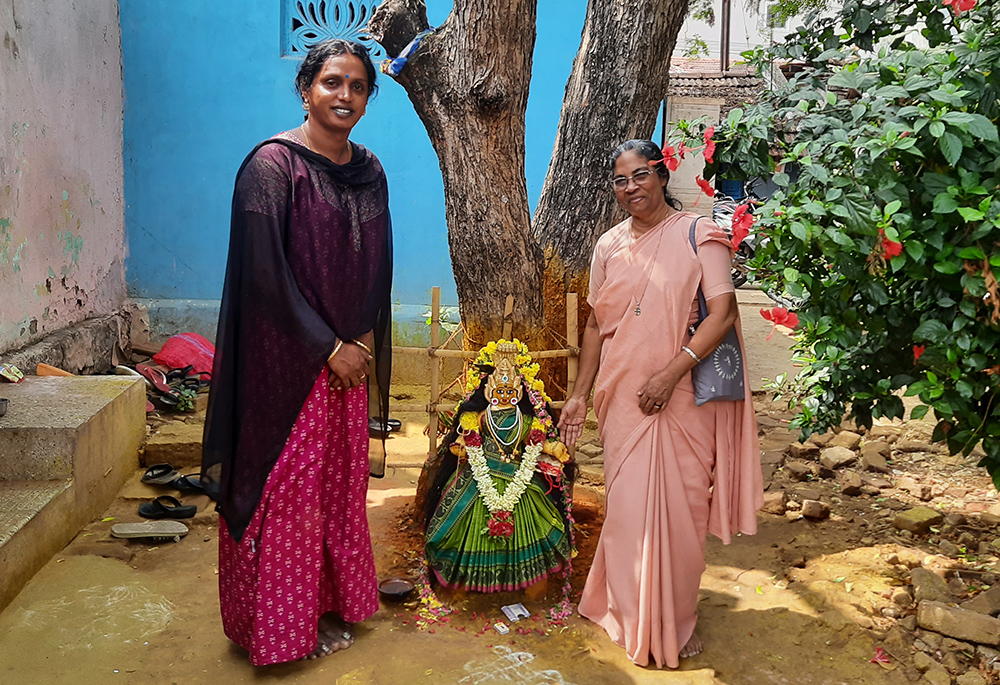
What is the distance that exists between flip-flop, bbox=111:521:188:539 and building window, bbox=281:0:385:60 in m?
4.72

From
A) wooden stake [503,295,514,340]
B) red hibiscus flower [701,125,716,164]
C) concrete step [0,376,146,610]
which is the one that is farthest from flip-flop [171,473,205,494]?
red hibiscus flower [701,125,716,164]

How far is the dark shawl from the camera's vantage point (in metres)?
3.12

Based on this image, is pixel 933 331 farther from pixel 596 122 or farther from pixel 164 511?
pixel 164 511

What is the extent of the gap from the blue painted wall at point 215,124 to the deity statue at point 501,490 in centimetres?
427

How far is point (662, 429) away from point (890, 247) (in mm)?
1276

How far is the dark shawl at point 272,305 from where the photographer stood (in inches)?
123

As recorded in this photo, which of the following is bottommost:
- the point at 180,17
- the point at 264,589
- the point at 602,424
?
the point at 264,589

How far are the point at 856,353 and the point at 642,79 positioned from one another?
2729mm

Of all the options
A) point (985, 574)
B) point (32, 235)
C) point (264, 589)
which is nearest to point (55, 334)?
point (32, 235)

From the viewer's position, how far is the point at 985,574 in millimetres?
4223

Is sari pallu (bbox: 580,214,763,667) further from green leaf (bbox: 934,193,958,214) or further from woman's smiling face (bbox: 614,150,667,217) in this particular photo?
green leaf (bbox: 934,193,958,214)

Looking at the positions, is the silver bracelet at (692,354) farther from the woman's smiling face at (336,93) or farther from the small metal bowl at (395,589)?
the small metal bowl at (395,589)

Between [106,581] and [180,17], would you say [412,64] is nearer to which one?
[106,581]

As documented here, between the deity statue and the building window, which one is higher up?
the building window
